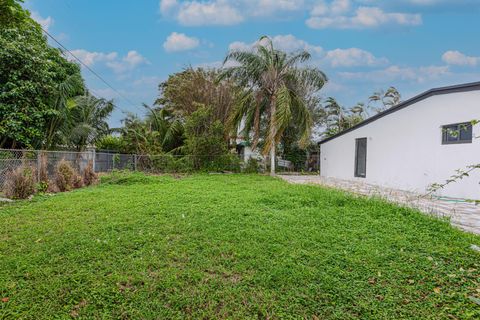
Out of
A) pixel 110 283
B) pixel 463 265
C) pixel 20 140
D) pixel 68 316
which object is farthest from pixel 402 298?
pixel 20 140

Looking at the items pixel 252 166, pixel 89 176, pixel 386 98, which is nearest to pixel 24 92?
pixel 89 176

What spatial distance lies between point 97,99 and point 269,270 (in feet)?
44.5

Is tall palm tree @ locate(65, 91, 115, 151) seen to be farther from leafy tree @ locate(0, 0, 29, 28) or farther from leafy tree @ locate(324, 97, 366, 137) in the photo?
leafy tree @ locate(324, 97, 366, 137)

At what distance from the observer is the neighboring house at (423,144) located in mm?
6777

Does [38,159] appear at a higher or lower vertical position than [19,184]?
higher

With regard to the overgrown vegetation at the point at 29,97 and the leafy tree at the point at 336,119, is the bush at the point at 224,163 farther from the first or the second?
the leafy tree at the point at 336,119

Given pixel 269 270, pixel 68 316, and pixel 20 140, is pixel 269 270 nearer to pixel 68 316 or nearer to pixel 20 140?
pixel 68 316

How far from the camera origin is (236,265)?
288 cm

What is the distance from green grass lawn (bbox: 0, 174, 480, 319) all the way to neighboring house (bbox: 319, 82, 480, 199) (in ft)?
12.3

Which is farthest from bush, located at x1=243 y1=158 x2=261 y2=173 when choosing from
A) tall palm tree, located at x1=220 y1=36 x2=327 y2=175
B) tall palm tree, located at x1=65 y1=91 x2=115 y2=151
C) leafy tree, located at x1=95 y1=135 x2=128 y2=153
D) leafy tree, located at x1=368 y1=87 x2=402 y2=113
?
leafy tree, located at x1=368 y1=87 x2=402 y2=113

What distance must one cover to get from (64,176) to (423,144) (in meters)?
10.7

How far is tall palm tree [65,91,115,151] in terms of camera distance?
35.5ft

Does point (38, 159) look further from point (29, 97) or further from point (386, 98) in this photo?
point (386, 98)

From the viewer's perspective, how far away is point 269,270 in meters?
2.77
